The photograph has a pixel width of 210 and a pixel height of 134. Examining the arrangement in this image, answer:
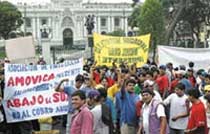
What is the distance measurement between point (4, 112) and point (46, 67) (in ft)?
3.40

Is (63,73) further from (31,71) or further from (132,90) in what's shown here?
(132,90)

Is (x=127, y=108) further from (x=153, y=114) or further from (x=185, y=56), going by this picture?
(x=185, y=56)

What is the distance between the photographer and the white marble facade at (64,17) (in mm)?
122175

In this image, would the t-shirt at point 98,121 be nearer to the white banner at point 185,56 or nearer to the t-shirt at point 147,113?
the t-shirt at point 147,113

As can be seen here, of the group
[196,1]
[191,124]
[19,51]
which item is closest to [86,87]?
[191,124]

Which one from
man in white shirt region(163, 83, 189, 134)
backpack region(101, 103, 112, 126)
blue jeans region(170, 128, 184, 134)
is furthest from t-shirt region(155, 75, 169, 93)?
backpack region(101, 103, 112, 126)

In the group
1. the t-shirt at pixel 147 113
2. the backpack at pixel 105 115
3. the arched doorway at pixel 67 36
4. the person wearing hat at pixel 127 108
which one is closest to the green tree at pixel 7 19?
the arched doorway at pixel 67 36

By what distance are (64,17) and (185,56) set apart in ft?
358

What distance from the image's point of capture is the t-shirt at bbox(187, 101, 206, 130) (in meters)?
7.34

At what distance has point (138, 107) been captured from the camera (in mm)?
8906

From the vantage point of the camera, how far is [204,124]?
7.36 meters

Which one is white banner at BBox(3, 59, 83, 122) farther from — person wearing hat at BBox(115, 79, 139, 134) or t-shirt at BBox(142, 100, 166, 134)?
t-shirt at BBox(142, 100, 166, 134)

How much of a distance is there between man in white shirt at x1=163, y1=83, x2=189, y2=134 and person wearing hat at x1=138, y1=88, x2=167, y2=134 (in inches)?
41.8

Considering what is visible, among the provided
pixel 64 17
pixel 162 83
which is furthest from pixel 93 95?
pixel 64 17
